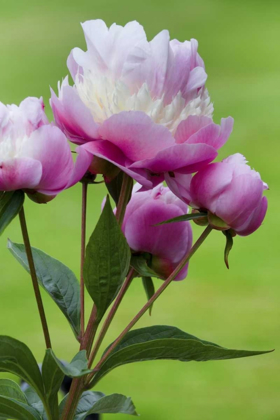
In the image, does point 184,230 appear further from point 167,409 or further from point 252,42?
point 252,42

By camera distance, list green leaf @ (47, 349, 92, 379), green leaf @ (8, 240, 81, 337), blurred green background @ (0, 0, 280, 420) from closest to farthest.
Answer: green leaf @ (47, 349, 92, 379)
green leaf @ (8, 240, 81, 337)
blurred green background @ (0, 0, 280, 420)

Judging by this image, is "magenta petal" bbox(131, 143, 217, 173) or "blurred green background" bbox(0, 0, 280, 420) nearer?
"magenta petal" bbox(131, 143, 217, 173)

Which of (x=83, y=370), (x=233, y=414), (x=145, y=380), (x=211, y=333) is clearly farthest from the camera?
(x=211, y=333)

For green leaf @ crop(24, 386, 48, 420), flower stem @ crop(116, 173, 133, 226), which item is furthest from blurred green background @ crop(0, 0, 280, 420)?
flower stem @ crop(116, 173, 133, 226)

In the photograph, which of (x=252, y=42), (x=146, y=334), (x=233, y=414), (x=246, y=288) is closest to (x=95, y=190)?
(x=246, y=288)

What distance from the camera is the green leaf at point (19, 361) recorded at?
0.39 metres

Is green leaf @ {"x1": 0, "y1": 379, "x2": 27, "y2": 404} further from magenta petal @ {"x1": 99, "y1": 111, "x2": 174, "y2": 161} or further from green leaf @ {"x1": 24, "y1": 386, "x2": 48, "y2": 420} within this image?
magenta petal @ {"x1": 99, "y1": 111, "x2": 174, "y2": 161}

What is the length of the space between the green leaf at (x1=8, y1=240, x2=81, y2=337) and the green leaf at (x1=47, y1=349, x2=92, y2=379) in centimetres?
6

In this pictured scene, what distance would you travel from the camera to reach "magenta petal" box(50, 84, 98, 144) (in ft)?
1.27

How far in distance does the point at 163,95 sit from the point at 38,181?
8cm

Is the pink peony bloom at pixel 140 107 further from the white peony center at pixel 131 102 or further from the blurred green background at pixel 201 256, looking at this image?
the blurred green background at pixel 201 256

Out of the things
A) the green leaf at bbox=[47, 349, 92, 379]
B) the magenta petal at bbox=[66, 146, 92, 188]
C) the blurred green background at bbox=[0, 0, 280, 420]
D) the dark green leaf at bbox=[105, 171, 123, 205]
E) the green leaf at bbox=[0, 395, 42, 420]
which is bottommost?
the green leaf at bbox=[0, 395, 42, 420]

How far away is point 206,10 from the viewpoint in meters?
5.11

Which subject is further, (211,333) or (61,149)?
(211,333)
